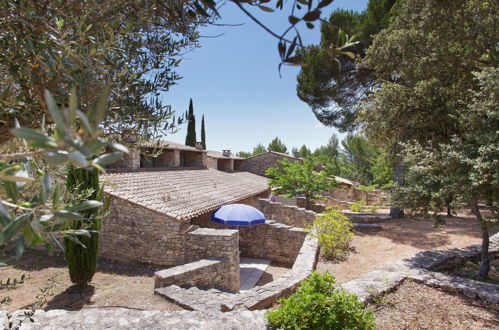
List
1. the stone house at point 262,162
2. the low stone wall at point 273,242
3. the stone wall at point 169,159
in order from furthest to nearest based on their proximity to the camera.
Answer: the stone house at point 262,162 < the stone wall at point 169,159 < the low stone wall at point 273,242

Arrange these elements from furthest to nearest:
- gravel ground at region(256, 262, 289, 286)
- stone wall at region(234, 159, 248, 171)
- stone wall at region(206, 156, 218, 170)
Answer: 1. stone wall at region(234, 159, 248, 171)
2. stone wall at region(206, 156, 218, 170)
3. gravel ground at region(256, 262, 289, 286)

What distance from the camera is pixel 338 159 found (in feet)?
153

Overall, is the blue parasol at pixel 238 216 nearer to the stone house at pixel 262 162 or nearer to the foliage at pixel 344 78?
the foliage at pixel 344 78

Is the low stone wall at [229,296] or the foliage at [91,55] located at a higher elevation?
the foliage at [91,55]

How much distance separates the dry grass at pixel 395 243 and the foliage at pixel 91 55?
280 inches

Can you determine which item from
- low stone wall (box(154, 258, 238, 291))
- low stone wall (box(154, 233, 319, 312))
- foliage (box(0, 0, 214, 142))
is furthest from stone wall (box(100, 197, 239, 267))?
foliage (box(0, 0, 214, 142))

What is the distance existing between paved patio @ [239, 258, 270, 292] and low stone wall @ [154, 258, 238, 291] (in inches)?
58.3

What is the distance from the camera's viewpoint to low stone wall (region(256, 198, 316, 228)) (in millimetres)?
14816

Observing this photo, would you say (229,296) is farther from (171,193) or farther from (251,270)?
(171,193)

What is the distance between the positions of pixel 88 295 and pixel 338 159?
4445 cm

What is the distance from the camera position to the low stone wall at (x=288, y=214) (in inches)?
583

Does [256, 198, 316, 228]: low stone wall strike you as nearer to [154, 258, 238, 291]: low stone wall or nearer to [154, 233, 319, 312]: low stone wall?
[154, 258, 238, 291]: low stone wall

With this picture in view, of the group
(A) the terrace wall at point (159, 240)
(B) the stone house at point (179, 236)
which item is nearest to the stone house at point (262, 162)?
(B) the stone house at point (179, 236)

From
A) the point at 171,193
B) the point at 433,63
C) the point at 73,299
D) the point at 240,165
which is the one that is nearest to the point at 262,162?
the point at 240,165
